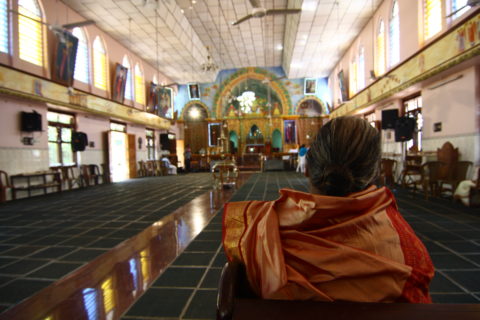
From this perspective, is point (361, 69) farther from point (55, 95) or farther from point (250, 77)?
point (55, 95)

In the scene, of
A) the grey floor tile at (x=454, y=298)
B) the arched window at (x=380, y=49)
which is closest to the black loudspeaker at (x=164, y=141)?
the arched window at (x=380, y=49)

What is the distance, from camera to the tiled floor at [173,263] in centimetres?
199

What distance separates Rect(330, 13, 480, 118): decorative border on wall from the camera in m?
4.95

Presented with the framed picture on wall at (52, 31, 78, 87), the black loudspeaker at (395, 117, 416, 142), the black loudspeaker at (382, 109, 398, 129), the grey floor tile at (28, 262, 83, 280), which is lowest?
the grey floor tile at (28, 262, 83, 280)

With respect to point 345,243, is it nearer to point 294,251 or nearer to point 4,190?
point 294,251

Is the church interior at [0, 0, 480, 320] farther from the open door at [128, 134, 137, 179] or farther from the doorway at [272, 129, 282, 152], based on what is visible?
the doorway at [272, 129, 282, 152]

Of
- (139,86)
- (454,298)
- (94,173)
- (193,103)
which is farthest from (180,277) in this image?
(193,103)

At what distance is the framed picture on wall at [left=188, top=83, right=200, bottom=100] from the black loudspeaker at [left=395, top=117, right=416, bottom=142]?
44.0 ft

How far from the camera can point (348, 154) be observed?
2.82ft

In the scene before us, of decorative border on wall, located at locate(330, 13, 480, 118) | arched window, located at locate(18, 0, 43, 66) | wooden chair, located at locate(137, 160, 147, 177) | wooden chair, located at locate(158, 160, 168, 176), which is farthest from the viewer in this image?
wooden chair, located at locate(158, 160, 168, 176)

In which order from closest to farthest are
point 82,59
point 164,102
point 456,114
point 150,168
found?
point 456,114 < point 82,59 < point 150,168 < point 164,102

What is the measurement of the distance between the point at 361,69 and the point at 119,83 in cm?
1032

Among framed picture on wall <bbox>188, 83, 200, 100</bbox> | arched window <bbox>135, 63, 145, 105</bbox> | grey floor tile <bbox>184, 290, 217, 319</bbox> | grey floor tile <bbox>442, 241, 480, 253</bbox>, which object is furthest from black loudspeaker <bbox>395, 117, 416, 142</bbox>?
framed picture on wall <bbox>188, 83, 200, 100</bbox>

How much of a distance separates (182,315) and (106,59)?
11.9m
